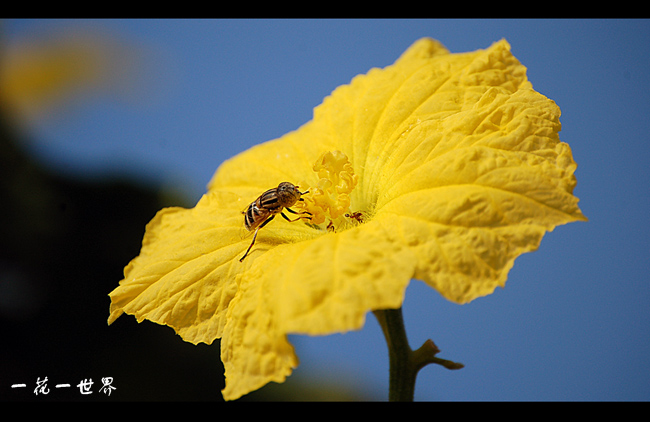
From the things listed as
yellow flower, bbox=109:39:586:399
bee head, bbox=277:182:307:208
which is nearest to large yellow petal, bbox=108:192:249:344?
yellow flower, bbox=109:39:586:399

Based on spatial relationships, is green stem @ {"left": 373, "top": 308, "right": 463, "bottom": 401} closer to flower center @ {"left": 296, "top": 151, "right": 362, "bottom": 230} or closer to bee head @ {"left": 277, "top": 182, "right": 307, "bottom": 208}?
flower center @ {"left": 296, "top": 151, "right": 362, "bottom": 230}

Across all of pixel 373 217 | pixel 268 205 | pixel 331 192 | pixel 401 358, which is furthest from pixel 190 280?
pixel 401 358

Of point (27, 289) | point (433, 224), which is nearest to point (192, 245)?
point (433, 224)

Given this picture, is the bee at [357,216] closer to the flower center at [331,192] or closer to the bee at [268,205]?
the flower center at [331,192]

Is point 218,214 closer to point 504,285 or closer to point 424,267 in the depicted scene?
point 424,267

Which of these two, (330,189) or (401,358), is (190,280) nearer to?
(330,189)

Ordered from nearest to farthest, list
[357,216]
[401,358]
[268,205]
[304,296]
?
[304,296]
[401,358]
[268,205]
[357,216]
